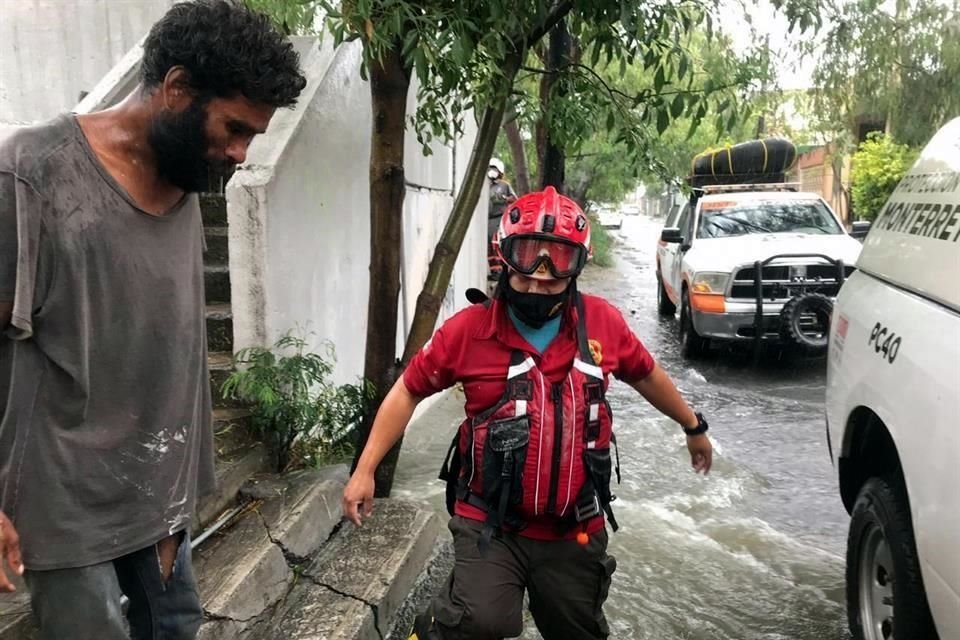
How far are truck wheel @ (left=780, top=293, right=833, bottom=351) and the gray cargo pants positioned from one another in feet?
19.1

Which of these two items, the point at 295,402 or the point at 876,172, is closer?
the point at 295,402

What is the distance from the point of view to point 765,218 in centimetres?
940

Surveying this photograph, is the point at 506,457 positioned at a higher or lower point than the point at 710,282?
higher

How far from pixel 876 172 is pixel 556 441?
711 inches

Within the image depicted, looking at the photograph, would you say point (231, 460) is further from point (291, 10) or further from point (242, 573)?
point (291, 10)

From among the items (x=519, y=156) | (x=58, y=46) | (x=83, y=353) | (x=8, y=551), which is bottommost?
(x=8, y=551)

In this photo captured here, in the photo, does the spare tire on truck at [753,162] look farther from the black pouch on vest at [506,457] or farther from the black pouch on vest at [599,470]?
the black pouch on vest at [506,457]

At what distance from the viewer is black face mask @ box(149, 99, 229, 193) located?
5.82 ft

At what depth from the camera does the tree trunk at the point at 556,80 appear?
4602 mm

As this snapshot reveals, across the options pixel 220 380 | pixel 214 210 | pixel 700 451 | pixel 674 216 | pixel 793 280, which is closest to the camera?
pixel 700 451

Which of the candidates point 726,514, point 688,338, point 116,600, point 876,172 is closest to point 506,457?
point 116,600

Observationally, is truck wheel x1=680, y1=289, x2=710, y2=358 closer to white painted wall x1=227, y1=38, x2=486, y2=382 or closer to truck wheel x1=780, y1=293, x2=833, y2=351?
truck wheel x1=780, y1=293, x2=833, y2=351

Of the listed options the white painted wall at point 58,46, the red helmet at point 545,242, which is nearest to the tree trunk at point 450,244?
the red helmet at point 545,242

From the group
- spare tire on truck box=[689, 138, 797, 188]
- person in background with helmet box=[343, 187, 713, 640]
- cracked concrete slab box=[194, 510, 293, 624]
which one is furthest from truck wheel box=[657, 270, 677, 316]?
person in background with helmet box=[343, 187, 713, 640]
